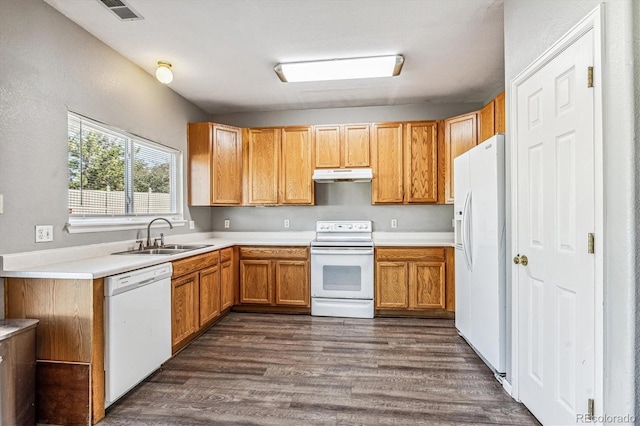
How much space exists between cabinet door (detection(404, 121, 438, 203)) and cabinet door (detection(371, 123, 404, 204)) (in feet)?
0.32

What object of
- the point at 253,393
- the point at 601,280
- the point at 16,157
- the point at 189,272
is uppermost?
the point at 16,157

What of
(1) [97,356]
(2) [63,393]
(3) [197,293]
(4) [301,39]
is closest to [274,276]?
(3) [197,293]

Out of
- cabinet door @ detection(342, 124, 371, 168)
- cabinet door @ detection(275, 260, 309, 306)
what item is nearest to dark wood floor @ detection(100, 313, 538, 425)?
cabinet door @ detection(275, 260, 309, 306)

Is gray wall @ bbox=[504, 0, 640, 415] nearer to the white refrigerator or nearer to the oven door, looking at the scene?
the white refrigerator

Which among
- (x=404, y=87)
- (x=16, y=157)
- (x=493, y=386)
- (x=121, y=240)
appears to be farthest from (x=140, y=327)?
(x=404, y=87)

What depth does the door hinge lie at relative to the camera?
4.61 ft

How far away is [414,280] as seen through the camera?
3686mm

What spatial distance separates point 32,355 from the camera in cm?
183

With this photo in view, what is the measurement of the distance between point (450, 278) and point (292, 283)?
6.08 ft

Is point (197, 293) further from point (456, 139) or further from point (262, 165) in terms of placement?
point (456, 139)

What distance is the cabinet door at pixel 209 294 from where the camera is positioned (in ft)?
10.4

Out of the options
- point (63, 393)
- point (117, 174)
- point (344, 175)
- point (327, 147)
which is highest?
point (327, 147)

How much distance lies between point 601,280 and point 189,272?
288 cm

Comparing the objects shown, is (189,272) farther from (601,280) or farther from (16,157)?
(601,280)
